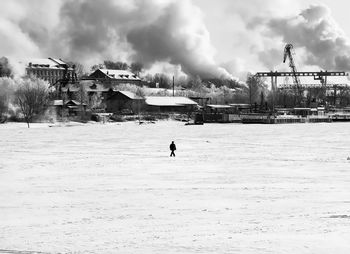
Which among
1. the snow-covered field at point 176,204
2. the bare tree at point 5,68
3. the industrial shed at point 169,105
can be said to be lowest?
the snow-covered field at point 176,204

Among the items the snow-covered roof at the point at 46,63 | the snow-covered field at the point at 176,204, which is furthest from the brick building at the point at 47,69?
the snow-covered field at the point at 176,204

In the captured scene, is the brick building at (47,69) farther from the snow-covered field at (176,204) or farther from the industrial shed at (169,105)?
the snow-covered field at (176,204)

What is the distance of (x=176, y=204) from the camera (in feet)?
52.1

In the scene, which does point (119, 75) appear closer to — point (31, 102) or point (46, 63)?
point (46, 63)

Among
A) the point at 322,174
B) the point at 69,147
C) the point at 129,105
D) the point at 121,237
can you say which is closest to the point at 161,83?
the point at 129,105

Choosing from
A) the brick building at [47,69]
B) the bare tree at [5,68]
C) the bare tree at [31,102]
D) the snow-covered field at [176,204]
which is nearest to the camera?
the snow-covered field at [176,204]

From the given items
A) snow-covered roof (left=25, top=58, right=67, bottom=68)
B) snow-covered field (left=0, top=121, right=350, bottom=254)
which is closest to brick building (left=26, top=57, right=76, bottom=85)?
snow-covered roof (left=25, top=58, right=67, bottom=68)

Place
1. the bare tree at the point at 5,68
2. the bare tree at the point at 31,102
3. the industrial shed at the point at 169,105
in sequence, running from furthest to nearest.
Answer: the bare tree at the point at 5,68, the industrial shed at the point at 169,105, the bare tree at the point at 31,102

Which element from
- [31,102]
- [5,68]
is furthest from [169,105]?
[5,68]

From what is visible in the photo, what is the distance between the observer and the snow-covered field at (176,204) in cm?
1196

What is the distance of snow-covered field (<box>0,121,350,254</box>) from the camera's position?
11961 millimetres

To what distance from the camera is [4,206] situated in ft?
51.6

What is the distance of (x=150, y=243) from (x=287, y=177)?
10044mm

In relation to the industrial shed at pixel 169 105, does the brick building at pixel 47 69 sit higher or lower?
higher
